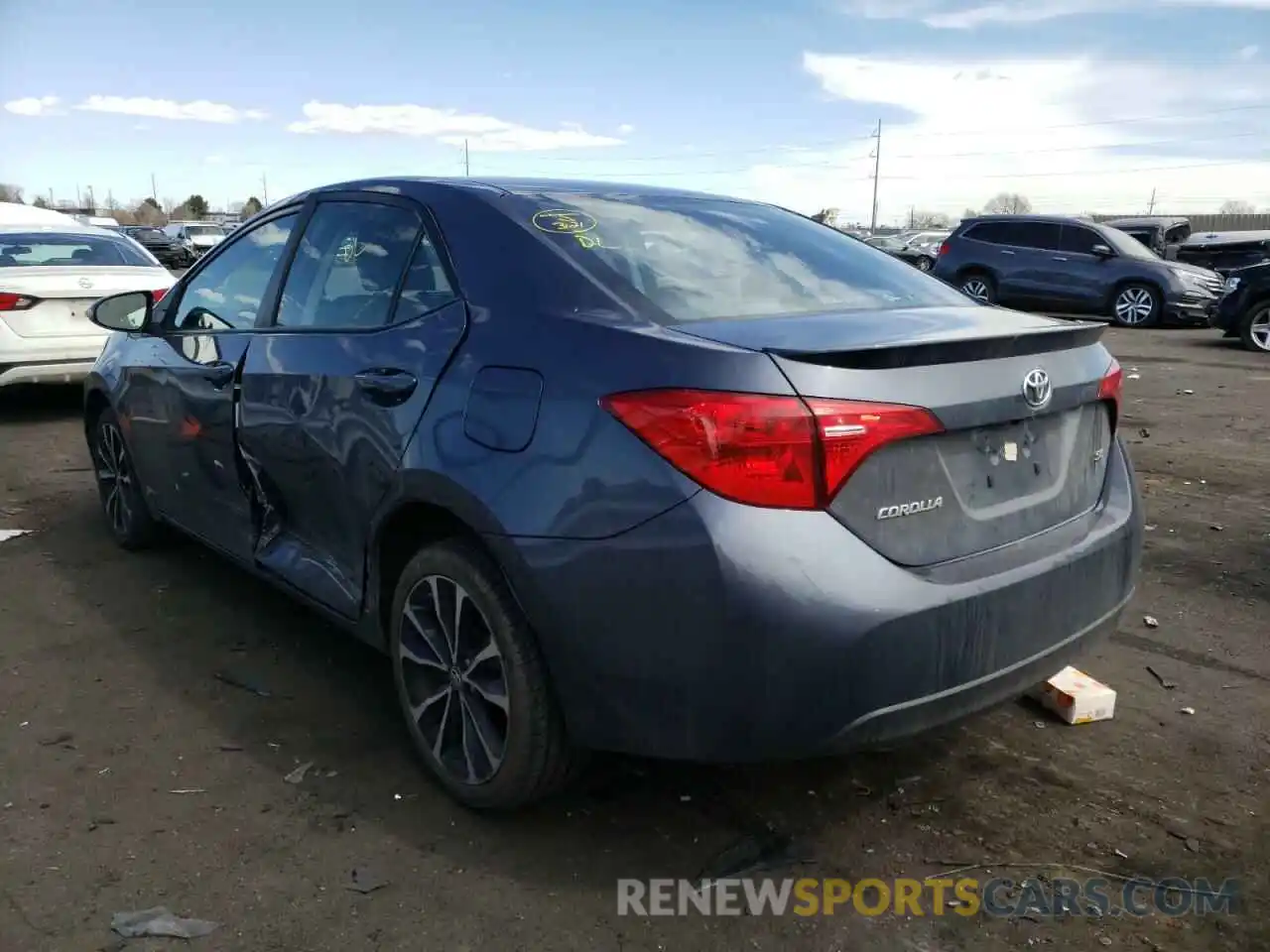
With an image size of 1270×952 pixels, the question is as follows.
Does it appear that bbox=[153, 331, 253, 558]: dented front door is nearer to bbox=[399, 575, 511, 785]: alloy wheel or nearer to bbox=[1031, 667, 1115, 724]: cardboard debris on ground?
bbox=[399, 575, 511, 785]: alloy wheel

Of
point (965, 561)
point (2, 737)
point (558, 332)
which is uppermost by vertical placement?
point (558, 332)

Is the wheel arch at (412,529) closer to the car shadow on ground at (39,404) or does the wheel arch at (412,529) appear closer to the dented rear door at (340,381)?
the dented rear door at (340,381)

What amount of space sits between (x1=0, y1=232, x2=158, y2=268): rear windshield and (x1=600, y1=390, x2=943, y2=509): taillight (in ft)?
25.4

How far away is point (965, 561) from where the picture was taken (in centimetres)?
233

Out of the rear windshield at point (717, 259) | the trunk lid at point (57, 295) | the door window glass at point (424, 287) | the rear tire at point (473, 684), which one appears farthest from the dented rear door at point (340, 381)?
the trunk lid at point (57, 295)

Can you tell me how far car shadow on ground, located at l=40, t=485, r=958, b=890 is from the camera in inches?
103

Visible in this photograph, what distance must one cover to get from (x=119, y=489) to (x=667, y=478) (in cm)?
380

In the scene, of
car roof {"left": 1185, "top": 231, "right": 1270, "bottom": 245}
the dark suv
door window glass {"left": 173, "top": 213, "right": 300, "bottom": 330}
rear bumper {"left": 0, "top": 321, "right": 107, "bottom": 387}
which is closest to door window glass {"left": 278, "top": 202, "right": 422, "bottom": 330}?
door window glass {"left": 173, "top": 213, "right": 300, "bottom": 330}

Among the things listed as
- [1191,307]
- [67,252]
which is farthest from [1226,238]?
[67,252]

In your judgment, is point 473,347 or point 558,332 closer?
point 558,332

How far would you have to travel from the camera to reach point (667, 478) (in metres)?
2.17

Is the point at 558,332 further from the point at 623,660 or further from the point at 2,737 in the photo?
the point at 2,737

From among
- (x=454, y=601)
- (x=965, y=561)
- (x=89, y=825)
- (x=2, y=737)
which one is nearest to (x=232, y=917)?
(x=89, y=825)

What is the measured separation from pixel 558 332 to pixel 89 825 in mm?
1803
